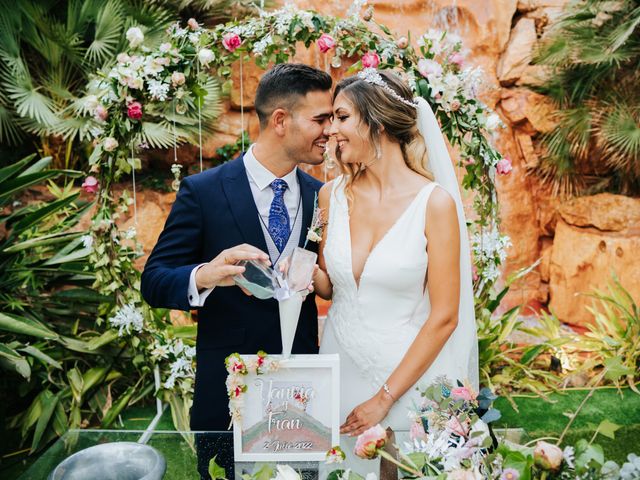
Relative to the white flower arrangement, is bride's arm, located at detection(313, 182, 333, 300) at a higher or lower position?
higher

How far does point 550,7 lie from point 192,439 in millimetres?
8208

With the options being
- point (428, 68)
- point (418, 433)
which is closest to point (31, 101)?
point (428, 68)

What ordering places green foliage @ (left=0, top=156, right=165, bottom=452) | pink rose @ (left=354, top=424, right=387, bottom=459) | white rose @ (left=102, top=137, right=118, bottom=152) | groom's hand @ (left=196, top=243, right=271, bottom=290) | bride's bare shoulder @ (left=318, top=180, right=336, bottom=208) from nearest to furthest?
pink rose @ (left=354, top=424, right=387, bottom=459), groom's hand @ (left=196, top=243, right=271, bottom=290), bride's bare shoulder @ (left=318, top=180, right=336, bottom=208), white rose @ (left=102, top=137, right=118, bottom=152), green foliage @ (left=0, top=156, right=165, bottom=452)

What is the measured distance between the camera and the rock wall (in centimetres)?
828

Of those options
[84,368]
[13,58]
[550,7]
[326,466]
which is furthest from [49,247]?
[550,7]

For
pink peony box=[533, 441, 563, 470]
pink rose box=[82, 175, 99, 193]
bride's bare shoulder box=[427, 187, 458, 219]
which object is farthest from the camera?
pink rose box=[82, 175, 99, 193]

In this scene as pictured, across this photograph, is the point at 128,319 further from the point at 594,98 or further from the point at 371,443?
the point at 594,98

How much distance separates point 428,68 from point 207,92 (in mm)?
1354

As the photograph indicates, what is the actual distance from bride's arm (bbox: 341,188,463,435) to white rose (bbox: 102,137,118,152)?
7.37 ft

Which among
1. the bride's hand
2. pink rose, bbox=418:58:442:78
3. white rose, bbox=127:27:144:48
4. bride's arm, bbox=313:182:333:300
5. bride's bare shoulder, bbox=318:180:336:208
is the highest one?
white rose, bbox=127:27:144:48

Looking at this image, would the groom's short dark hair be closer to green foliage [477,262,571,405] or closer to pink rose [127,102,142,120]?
pink rose [127,102,142,120]

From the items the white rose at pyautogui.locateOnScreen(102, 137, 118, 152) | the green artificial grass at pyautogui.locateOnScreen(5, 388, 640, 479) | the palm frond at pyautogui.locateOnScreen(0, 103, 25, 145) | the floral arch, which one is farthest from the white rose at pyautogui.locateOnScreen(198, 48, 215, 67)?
the palm frond at pyautogui.locateOnScreen(0, 103, 25, 145)

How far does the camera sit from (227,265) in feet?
6.82

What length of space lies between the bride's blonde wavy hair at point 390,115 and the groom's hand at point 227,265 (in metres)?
0.87
